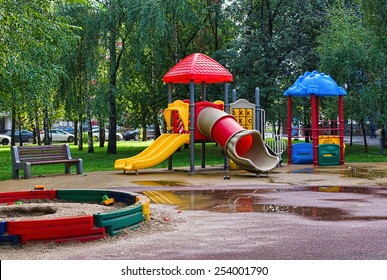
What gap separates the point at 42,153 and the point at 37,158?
0.29 meters

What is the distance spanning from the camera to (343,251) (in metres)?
6.10

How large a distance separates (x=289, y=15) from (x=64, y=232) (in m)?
23.2

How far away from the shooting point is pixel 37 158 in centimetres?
1703

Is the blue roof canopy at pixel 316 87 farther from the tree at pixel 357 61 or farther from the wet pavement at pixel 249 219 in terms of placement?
the wet pavement at pixel 249 219

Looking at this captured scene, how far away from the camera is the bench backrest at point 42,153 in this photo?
1670 cm

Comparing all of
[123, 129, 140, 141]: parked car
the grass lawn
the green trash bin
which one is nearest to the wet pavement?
the grass lawn

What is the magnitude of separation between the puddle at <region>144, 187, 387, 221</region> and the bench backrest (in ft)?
19.5

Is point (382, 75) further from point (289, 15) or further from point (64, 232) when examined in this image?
point (64, 232)

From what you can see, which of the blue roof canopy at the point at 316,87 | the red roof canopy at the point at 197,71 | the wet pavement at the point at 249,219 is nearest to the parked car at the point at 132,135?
the blue roof canopy at the point at 316,87

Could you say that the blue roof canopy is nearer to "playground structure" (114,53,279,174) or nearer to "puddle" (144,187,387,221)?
"playground structure" (114,53,279,174)

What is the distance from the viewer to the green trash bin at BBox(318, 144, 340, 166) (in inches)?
805

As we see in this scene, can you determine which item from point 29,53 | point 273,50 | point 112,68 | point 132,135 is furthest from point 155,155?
point 132,135

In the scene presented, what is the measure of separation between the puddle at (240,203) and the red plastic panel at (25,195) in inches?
76.4
